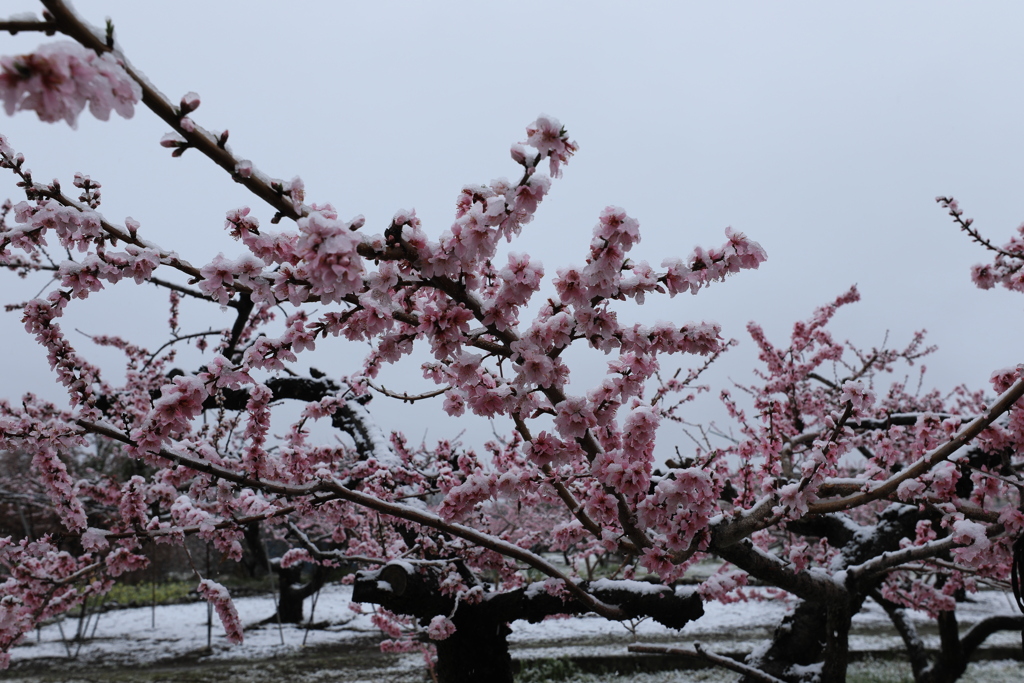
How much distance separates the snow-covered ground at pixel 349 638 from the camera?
8.54 metres

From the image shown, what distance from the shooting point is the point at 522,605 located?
4496 millimetres

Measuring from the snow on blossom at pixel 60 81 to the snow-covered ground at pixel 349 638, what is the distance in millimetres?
8034

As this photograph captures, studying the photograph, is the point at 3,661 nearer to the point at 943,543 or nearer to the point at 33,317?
the point at 33,317

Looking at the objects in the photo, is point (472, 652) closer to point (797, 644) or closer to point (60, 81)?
point (797, 644)

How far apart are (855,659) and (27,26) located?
10.9m

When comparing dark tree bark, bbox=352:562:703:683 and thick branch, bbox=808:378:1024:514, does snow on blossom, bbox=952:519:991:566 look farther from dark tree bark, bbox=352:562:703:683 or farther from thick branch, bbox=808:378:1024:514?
dark tree bark, bbox=352:562:703:683

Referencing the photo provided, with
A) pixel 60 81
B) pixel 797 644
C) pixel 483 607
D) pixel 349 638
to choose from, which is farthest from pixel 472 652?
pixel 349 638

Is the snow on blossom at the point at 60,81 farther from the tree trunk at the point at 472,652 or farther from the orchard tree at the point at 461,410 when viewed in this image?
the tree trunk at the point at 472,652

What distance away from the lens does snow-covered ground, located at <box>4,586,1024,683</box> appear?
8539 millimetres

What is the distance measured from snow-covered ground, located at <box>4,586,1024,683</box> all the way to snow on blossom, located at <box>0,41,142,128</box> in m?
8.03

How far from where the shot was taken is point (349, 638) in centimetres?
1038

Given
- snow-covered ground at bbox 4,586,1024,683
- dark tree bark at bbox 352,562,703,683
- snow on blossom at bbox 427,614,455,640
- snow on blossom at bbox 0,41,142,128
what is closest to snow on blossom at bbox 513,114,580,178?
snow on blossom at bbox 0,41,142,128

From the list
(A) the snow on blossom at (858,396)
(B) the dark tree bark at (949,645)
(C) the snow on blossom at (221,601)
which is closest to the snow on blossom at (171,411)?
(C) the snow on blossom at (221,601)

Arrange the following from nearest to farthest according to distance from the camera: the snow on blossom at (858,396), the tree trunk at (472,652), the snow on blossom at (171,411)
Result: 1. the snow on blossom at (171,411)
2. the snow on blossom at (858,396)
3. the tree trunk at (472,652)
